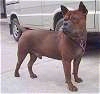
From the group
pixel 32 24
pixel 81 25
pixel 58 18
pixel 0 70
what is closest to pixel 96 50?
pixel 58 18

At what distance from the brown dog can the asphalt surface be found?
20cm

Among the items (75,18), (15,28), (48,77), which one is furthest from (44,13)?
(75,18)

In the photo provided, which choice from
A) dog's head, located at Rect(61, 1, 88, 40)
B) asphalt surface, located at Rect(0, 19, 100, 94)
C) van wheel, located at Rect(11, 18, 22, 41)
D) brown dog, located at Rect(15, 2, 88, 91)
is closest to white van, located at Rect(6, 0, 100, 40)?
van wheel, located at Rect(11, 18, 22, 41)

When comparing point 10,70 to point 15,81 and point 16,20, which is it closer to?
point 15,81

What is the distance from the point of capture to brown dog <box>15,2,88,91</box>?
5441mm

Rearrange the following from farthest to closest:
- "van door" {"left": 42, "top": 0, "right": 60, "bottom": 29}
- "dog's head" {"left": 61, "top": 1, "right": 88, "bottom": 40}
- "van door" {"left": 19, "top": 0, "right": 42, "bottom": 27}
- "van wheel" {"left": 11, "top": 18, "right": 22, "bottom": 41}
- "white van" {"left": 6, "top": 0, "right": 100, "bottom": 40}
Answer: "van wheel" {"left": 11, "top": 18, "right": 22, "bottom": 41} < "van door" {"left": 19, "top": 0, "right": 42, "bottom": 27} < "van door" {"left": 42, "top": 0, "right": 60, "bottom": 29} < "white van" {"left": 6, "top": 0, "right": 100, "bottom": 40} < "dog's head" {"left": 61, "top": 1, "right": 88, "bottom": 40}

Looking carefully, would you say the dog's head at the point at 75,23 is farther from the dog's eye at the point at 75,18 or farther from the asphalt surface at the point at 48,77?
the asphalt surface at the point at 48,77

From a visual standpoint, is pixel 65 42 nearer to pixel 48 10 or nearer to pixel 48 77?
pixel 48 77

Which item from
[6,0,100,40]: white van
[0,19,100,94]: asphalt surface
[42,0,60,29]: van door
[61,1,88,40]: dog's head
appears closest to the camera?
[61,1,88,40]: dog's head

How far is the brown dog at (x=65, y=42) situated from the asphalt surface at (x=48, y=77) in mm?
197

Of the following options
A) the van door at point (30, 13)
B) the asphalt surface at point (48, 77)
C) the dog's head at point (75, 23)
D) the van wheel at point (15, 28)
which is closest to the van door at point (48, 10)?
the van door at point (30, 13)

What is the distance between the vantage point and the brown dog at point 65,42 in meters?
5.44

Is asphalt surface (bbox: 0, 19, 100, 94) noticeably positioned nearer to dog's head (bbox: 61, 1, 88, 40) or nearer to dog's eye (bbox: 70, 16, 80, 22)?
dog's head (bbox: 61, 1, 88, 40)

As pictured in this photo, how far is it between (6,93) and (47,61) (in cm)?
232
